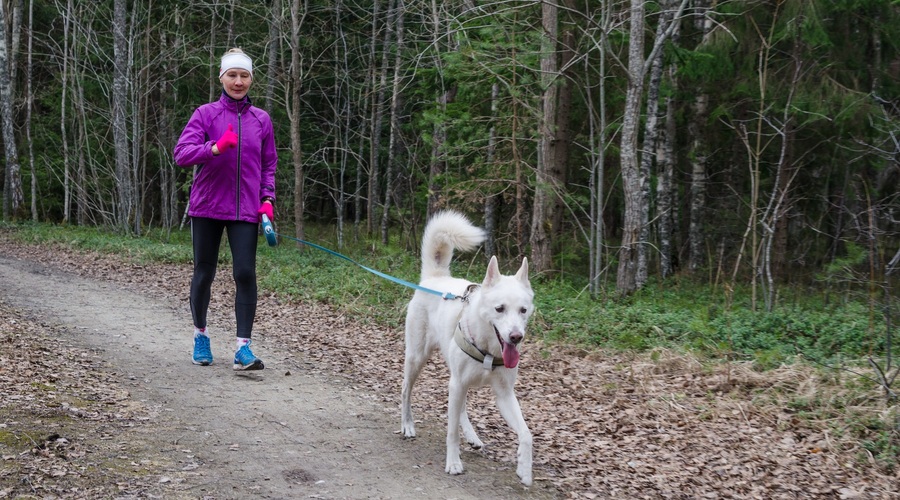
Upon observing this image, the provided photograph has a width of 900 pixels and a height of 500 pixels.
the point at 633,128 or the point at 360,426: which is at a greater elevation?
the point at 633,128

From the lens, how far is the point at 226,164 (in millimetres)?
5590

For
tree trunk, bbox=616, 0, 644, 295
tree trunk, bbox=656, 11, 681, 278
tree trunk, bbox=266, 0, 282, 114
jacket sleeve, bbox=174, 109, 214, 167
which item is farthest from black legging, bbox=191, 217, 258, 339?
tree trunk, bbox=656, 11, 681, 278

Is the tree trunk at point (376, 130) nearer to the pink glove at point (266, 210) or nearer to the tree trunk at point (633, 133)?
the tree trunk at point (633, 133)

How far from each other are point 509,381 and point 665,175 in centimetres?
1240

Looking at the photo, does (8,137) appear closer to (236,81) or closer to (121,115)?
(121,115)

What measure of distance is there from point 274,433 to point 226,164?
218cm

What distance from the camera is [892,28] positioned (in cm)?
1230

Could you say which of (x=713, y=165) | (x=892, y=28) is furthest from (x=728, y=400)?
(x=713, y=165)

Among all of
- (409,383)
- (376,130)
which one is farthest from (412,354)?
(376,130)

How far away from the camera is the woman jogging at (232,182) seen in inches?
220

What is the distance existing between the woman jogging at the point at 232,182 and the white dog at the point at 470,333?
1681 mm

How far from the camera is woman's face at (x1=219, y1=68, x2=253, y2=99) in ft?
18.5

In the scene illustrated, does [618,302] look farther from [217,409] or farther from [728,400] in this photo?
[217,409]

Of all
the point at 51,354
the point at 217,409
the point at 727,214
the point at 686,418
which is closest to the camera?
the point at 217,409
